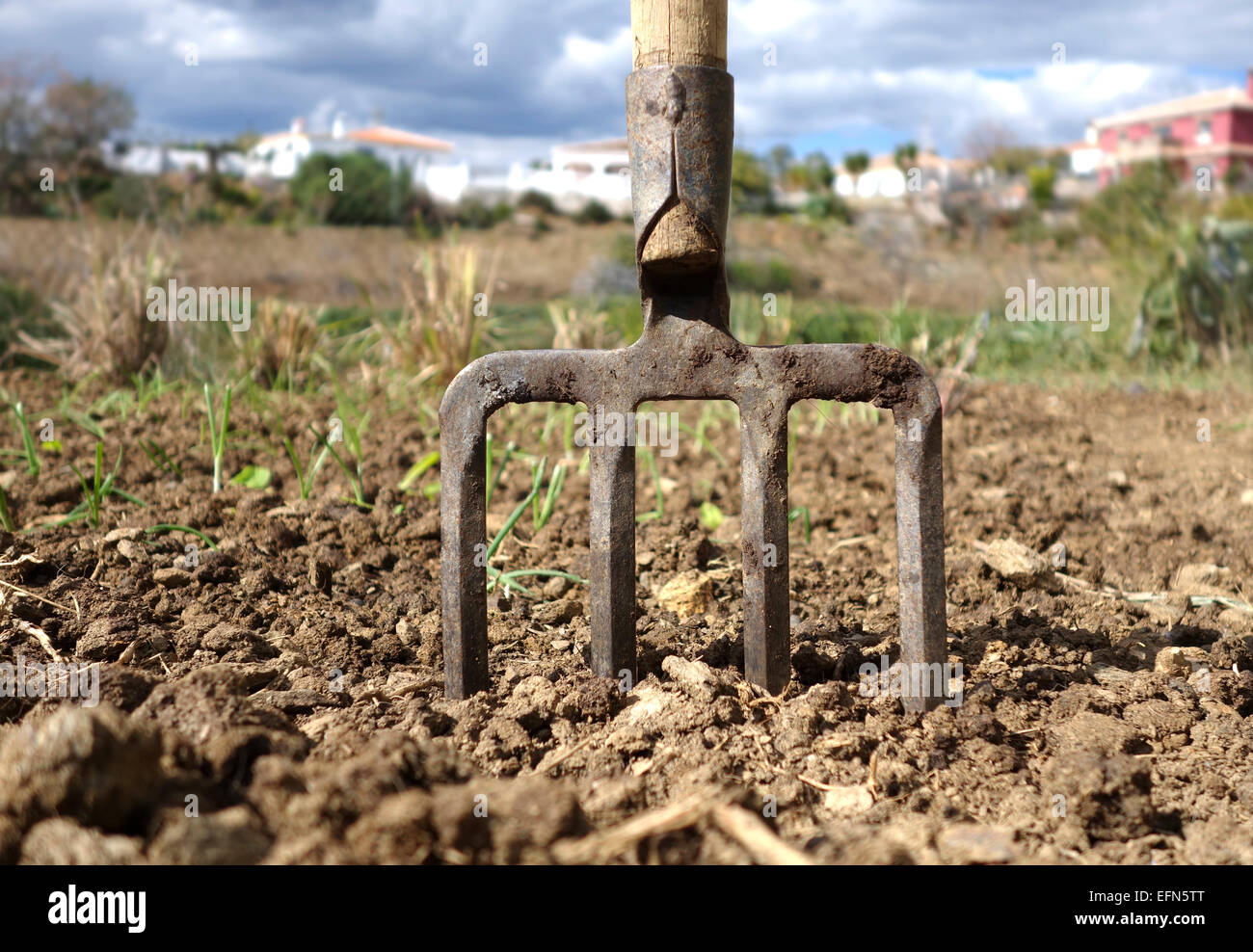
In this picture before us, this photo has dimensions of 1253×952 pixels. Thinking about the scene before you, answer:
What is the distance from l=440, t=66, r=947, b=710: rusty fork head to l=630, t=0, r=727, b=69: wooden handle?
0.03m

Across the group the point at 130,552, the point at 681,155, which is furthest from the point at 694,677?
the point at 130,552

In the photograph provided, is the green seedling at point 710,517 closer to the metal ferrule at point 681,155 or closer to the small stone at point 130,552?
the metal ferrule at point 681,155

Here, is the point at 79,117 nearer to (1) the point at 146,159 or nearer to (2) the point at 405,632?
(1) the point at 146,159

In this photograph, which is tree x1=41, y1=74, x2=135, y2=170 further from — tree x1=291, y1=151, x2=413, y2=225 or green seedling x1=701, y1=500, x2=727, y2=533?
green seedling x1=701, y1=500, x2=727, y2=533

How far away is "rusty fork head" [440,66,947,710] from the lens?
5.76 feet

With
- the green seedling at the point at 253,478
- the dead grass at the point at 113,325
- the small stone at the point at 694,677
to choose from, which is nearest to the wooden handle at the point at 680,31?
the small stone at the point at 694,677

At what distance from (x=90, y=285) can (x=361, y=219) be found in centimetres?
1408

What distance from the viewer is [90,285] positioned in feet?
15.6

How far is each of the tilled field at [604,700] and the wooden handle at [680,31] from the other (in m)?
1.07

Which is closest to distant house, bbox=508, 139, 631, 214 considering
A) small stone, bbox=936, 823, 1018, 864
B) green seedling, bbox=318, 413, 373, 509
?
green seedling, bbox=318, 413, 373, 509

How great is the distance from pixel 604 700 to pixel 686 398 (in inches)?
21.4

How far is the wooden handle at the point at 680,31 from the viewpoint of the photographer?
1757mm
